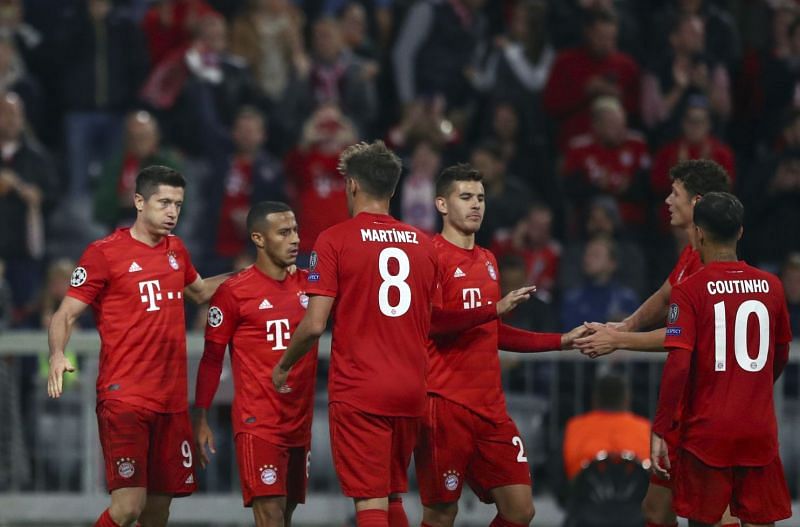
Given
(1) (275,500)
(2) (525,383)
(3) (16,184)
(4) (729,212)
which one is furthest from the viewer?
(3) (16,184)

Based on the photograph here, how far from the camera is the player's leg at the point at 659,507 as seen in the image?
945 cm

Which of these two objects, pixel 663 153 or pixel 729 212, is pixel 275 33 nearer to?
pixel 663 153

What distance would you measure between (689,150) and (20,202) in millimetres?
6055

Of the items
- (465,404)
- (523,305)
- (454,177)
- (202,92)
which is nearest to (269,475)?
(465,404)

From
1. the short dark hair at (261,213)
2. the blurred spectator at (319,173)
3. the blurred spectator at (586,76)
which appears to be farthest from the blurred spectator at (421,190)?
the short dark hair at (261,213)

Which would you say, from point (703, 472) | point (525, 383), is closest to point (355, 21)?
point (525, 383)

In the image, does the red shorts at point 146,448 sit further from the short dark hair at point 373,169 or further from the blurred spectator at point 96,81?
the blurred spectator at point 96,81

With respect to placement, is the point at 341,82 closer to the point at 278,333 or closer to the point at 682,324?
the point at 278,333

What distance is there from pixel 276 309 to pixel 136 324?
2.67 feet

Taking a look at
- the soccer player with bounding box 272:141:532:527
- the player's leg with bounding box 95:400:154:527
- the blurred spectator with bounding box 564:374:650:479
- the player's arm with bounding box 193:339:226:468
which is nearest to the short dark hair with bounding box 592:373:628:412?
the blurred spectator with bounding box 564:374:650:479

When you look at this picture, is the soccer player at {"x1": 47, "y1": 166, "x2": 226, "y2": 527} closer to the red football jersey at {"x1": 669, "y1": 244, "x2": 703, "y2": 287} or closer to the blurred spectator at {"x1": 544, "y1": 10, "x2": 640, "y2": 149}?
the red football jersey at {"x1": 669, "y1": 244, "x2": 703, "y2": 287}

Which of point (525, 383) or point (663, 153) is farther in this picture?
point (663, 153)

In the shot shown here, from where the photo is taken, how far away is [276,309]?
969cm

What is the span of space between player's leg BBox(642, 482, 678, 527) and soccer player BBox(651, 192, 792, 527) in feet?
1.45
